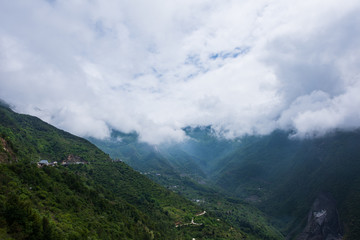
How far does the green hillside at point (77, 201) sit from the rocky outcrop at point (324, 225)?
8743cm

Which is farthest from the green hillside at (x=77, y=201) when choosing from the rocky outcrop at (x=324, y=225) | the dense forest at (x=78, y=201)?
the rocky outcrop at (x=324, y=225)

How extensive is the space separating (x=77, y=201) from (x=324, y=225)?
197 m

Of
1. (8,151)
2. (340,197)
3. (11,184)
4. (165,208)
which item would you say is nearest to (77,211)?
(11,184)

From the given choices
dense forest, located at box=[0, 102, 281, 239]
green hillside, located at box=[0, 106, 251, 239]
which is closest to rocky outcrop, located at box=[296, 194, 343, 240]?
dense forest, located at box=[0, 102, 281, 239]

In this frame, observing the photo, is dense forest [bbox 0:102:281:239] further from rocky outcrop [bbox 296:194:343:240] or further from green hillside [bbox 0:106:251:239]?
rocky outcrop [bbox 296:194:343:240]

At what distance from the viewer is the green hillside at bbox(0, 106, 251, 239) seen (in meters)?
41.1

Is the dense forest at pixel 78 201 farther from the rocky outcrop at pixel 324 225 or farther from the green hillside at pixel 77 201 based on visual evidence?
the rocky outcrop at pixel 324 225

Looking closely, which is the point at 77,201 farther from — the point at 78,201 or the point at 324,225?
the point at 324,225

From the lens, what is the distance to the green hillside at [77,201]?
135ft

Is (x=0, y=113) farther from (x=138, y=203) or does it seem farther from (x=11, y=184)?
(x=11, y=184)

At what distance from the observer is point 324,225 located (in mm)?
172750

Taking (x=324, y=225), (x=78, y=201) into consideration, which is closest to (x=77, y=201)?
(x=78, y=201)

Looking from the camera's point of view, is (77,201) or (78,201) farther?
(78,201)

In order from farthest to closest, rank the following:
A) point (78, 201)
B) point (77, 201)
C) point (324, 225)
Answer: point (324, 225)
point (78, 201)
point (77, 201)
